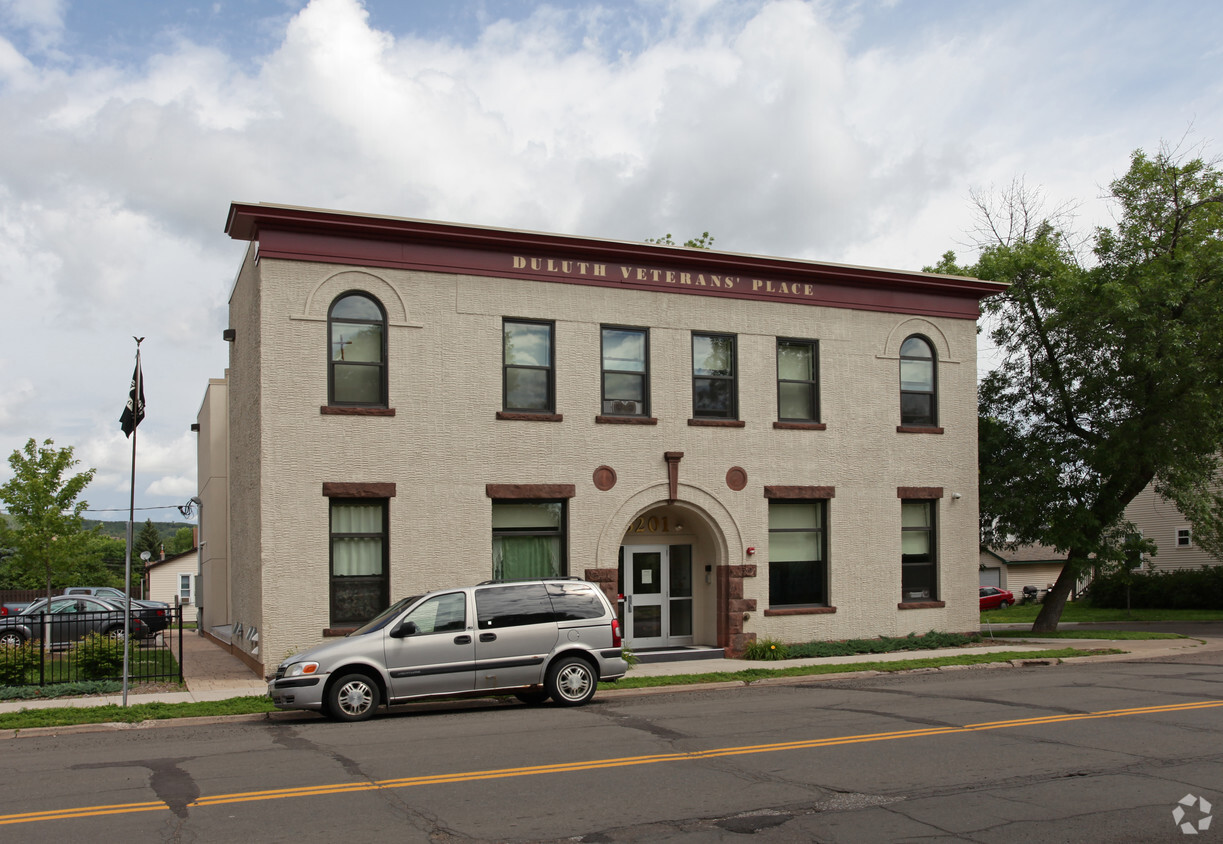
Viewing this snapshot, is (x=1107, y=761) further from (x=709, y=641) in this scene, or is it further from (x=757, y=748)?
(x=709, y=641)

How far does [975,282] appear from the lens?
22469 millimetres

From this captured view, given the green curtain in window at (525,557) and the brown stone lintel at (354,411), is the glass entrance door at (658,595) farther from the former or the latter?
the brown stone lintel at (354,411)

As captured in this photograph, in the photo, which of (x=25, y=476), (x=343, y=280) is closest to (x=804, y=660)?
(x=343, y=280)

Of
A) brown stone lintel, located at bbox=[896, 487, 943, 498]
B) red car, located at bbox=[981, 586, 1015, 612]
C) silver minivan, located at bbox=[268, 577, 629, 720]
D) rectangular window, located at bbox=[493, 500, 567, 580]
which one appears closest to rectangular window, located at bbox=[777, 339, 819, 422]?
brown stone lintel, located at bbox=[896, 487, 943, 498]

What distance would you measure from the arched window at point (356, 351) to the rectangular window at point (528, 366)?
86.1 inches

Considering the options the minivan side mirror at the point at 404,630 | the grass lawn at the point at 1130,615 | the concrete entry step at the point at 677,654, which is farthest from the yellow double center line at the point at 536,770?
the grass lawn at the point at 1130,615

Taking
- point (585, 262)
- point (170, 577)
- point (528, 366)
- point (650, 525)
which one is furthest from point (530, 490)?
point (170, 577)

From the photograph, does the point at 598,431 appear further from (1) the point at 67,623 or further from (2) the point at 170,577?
(2) the point at 170,577

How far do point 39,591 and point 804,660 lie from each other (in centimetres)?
4178

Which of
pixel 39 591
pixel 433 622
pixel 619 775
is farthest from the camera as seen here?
pixel 39 591

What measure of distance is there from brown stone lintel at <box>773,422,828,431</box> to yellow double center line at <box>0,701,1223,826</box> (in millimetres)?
9114

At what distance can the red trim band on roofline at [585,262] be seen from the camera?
17.3 metres

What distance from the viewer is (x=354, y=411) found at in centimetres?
1739

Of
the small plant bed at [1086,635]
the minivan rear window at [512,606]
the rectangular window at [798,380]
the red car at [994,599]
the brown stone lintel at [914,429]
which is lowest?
the red car at [994,599]
